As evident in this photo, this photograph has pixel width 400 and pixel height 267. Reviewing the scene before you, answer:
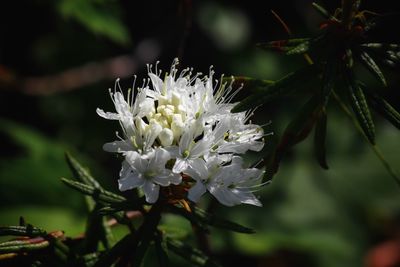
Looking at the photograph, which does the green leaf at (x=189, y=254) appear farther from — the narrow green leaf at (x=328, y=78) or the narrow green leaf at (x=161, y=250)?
the narrow green leaf at (x=328, y=78)

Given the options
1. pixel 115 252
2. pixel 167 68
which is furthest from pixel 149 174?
pixel 167 68

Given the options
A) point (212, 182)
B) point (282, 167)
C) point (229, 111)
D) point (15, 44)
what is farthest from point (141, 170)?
point (15, 44)

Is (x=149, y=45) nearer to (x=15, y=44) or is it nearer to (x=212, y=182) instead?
(x=15, y=44)

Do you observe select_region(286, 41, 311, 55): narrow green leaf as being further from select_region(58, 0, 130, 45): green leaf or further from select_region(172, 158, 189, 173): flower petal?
select_region(58, 0, 130, 45): green leaf

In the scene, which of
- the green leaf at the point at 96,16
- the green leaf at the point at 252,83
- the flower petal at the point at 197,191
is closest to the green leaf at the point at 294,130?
the green leaf at the point at 252,83

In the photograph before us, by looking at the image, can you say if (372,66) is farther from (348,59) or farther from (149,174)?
(149,174)

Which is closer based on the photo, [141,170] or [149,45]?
[141,170]
